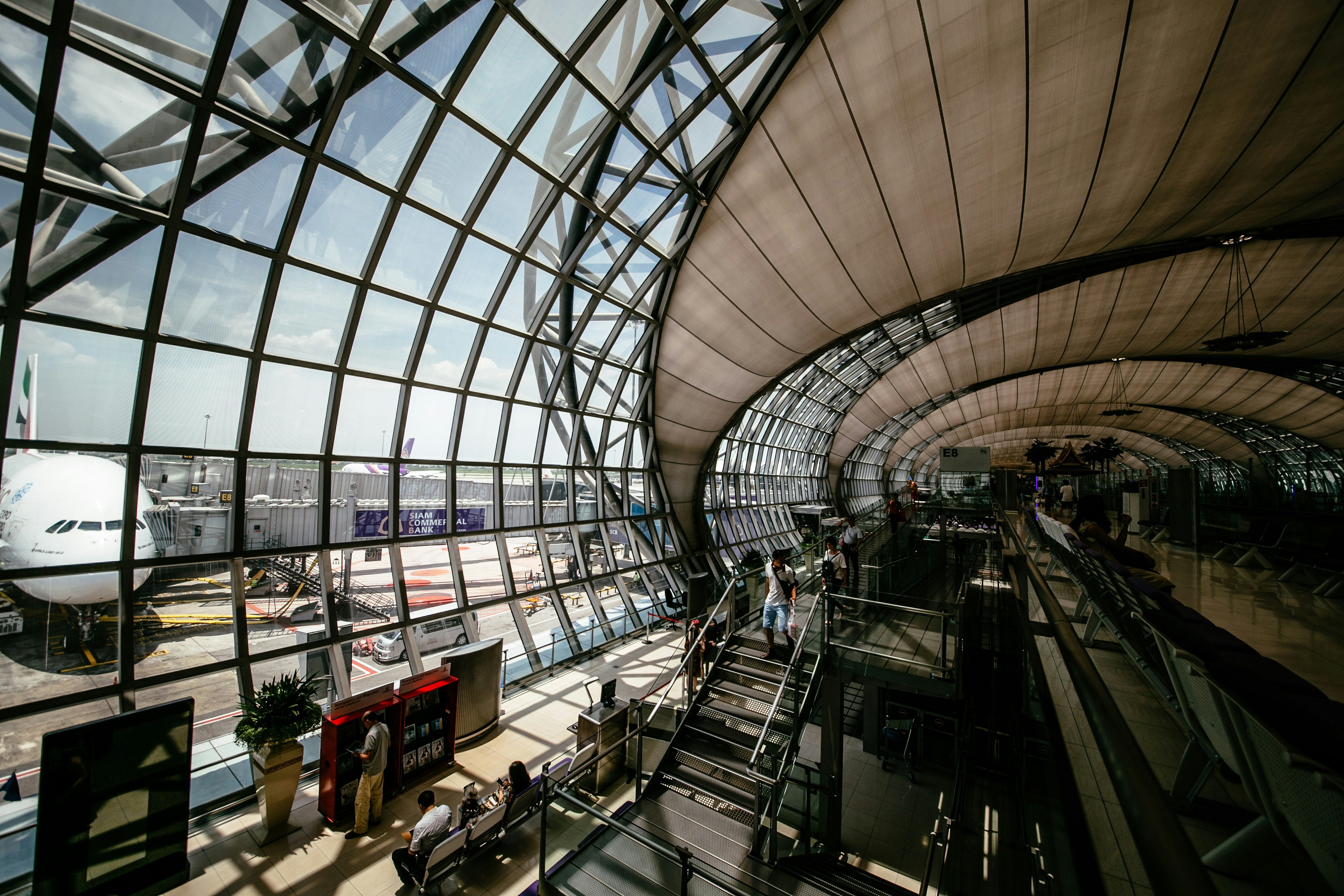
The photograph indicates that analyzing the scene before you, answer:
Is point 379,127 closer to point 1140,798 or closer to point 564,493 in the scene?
point 564,493

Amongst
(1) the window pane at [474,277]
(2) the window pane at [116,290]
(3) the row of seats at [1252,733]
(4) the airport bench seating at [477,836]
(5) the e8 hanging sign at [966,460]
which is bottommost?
(4) the airport bench seating at [477,836]

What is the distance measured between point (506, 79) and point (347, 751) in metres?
11.1

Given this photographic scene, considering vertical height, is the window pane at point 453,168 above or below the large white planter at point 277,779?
above

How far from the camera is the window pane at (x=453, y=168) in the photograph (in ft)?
29.7

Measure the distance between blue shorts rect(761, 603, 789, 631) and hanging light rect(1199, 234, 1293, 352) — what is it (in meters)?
19.8

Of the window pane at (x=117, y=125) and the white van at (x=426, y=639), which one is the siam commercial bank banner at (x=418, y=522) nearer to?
the white van at (x=426, y=639)

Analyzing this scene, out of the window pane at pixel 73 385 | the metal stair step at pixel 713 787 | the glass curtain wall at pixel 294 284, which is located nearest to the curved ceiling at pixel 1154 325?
the glass curtain wall at pixel 294 284

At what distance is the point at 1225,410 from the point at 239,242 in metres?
70.0

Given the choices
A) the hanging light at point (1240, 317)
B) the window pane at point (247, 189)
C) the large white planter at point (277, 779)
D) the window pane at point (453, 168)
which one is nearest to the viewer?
the large white planter at point (277, 779)

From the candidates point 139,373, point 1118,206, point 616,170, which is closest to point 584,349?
point 616,170

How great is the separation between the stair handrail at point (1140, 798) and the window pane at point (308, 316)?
38.4 ft

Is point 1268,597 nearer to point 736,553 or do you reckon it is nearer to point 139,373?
point 139,373

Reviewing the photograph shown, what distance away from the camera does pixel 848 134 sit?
38.7ft

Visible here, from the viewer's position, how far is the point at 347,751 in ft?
26.4
